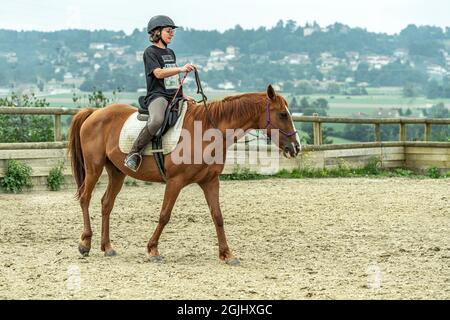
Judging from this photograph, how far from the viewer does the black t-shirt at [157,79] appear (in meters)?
7.89

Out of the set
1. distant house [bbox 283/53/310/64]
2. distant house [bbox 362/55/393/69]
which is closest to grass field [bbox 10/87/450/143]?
distant house [bbox 362/55/393/69]

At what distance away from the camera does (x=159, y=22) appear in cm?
797

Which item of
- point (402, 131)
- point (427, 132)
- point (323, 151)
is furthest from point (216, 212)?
point (402, 131)

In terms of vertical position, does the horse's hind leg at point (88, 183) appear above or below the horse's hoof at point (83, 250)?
above

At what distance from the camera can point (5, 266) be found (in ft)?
25.0

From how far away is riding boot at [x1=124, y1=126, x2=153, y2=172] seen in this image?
7.95 m

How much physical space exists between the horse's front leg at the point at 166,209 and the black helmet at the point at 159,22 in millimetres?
1456

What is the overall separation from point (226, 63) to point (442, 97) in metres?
14.7

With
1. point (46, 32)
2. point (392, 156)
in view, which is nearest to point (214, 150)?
point (392, 156)

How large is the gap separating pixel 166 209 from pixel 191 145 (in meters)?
0.63

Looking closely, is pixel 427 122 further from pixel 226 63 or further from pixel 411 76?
pixel 411 76

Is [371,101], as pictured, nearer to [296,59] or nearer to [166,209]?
[296,59]

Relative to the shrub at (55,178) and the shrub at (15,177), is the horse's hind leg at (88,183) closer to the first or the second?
the shrub at (15,177)

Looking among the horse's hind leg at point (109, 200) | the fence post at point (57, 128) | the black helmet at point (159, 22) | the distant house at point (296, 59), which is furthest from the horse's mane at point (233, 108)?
the distant house at point (296, 59)
